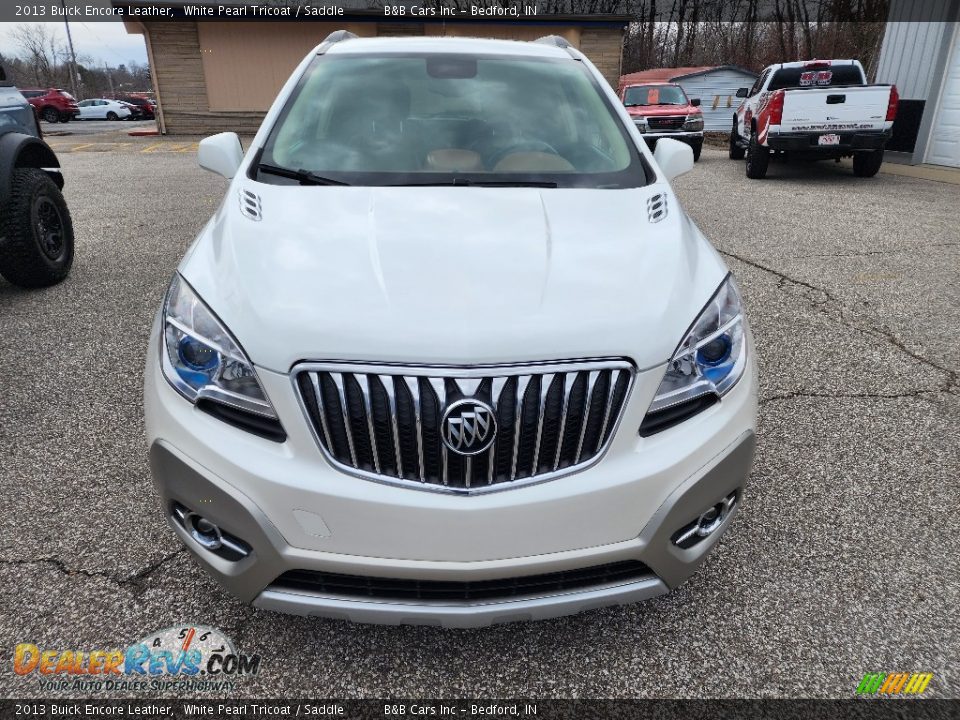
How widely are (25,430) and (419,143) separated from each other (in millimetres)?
2336

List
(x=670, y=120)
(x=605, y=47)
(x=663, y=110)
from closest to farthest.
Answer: (x=670, y=120) < (x=663, y=110) < (x=605, y=47)

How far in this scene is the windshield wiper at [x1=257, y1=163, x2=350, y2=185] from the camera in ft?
8.04

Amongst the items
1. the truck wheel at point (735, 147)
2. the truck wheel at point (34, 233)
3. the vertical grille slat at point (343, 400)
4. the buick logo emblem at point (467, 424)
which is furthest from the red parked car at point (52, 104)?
the buick logo emblem at point (467, 424)

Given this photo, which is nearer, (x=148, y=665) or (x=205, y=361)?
(x=205, y=361)

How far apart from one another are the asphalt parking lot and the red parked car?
38.3 metres

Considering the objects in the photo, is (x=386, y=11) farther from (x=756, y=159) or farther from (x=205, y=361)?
(x=205, y=361)

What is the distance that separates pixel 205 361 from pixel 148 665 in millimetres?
943

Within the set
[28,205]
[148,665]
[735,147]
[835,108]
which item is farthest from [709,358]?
[735,147]

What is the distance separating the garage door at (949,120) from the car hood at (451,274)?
13123 millimetres

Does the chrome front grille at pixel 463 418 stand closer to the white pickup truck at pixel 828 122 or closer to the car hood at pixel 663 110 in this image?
the white pickup truck at pixel 828 122

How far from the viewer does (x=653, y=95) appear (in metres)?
16.0

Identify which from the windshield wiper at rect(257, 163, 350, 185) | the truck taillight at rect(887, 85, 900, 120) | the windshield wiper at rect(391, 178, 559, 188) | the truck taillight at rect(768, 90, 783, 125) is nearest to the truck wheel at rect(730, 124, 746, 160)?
the truck taillight at rect(768, 90, 783, 125)

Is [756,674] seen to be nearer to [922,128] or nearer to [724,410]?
[724,410]

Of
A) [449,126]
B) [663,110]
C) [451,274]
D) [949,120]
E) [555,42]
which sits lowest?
[663,110]
